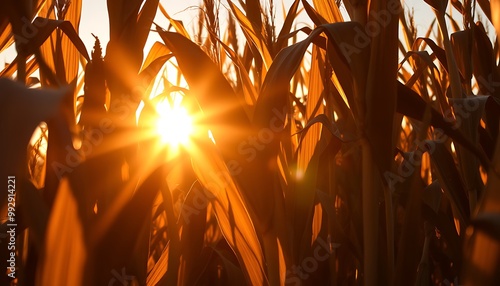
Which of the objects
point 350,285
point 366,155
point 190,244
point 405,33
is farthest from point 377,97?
point 405,33

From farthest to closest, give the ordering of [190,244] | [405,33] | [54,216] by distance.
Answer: [405,33] → [190,244] → [54,216]

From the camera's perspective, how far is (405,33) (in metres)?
1.91

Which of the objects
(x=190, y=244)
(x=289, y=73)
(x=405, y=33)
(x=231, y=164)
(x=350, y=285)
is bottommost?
(x=350, y=285)

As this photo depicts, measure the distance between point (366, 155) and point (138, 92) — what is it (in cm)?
39

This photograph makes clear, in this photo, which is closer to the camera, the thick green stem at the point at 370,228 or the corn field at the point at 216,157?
the corn field at the point at 216,157

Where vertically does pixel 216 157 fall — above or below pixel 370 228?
above

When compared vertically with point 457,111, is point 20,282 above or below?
below

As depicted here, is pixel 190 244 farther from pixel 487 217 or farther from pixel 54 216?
pixel 487 217

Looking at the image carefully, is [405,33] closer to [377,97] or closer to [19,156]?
[377,97]

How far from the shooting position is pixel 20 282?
719 millimetres

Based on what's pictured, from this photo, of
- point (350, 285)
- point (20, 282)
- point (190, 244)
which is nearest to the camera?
point (20, 282)

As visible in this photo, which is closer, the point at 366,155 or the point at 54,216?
the point at 54,216

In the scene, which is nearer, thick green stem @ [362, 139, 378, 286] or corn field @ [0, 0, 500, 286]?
corn field @ [0, 0, 500, 286]

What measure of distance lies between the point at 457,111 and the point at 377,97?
1.30 feet
